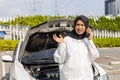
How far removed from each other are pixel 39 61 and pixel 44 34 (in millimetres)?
790

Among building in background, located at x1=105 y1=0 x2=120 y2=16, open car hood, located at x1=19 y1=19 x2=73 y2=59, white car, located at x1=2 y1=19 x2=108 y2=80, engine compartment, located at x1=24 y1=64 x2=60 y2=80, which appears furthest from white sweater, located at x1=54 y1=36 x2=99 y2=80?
building in background, located at x1=105 y1=0 x2=120 y2=16

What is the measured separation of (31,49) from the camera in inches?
274

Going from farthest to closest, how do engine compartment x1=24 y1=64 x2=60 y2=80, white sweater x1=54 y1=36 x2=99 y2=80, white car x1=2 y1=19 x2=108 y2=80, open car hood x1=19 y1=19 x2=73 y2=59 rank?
open car hood x1=19 y1=19 x2=73 y2=59 → engine compartment x1=24 y1=64 x2=60 y2=80 → white car x1=2 y1=19 x2=108 y2=80 → white sweater x1=54 y1=36 x2=99 y2=80

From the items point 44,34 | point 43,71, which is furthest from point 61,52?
point 44,34

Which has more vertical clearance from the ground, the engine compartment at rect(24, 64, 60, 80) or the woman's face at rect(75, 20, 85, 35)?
the woman's face at rect(75, 20, 85, 35)

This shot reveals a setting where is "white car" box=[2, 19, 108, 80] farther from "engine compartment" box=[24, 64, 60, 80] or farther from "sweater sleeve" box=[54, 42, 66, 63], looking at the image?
"sweater sleeve" box=[54, 42, 66, 63]

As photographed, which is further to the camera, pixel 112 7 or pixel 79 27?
pixel 112 7

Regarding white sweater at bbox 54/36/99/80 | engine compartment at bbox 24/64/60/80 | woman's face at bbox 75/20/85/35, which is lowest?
engine compartment at bbox 24/64/60/80

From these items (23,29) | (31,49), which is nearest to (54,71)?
(31,49)

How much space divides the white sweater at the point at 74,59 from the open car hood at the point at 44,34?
4.27 ft

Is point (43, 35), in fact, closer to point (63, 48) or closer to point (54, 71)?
point (54, 71)

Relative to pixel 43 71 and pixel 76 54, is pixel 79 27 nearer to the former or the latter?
pixel 76 54

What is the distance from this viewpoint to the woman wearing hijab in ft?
14.9

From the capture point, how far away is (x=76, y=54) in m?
4.56
